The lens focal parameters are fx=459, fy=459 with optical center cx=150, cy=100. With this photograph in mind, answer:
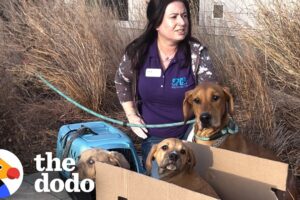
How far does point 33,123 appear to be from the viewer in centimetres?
504

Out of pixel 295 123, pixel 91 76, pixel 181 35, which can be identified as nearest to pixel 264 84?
pixel 295 123

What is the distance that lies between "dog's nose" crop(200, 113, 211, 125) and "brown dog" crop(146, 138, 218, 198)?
1.72 feet

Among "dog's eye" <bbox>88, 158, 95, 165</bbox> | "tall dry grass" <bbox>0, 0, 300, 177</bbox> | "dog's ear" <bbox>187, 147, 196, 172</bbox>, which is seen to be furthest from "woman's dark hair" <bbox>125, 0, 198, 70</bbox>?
"dog's ear" <bbox>187, 147, 196, 172</bbox>

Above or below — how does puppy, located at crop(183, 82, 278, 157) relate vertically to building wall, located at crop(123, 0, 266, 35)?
below

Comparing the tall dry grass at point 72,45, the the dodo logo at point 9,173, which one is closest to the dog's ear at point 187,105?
the the dodo logo at point 9,173

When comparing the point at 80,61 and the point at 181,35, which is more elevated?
the point at 181,35

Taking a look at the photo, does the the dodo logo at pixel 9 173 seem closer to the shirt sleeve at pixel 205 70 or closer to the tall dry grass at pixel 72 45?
the shirt sleeve at pixel 205 70

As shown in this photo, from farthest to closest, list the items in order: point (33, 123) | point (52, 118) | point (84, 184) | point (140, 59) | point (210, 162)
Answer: point (52, 118)
point (33, 123)
point (140, 59)
point (84, 184)
point (210, 162)

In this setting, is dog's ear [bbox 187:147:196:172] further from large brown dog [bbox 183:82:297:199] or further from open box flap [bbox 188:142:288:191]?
large brown dog [bbox 183:82:297:199]

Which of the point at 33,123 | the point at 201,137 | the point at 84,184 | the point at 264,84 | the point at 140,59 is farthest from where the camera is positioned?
the point at 33,123

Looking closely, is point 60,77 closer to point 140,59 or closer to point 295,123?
point 140,59

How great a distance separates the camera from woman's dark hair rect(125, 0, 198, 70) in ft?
12.0

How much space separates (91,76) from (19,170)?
287 centimetres

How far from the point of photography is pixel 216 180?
2482mm
